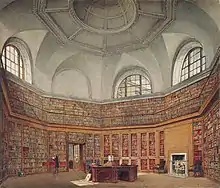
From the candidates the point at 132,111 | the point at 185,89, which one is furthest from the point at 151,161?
the point at 185,89

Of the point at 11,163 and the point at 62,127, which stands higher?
the point at 62,127

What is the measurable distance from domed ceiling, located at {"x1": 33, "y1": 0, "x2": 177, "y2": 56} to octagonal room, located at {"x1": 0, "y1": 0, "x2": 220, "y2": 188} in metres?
0.02

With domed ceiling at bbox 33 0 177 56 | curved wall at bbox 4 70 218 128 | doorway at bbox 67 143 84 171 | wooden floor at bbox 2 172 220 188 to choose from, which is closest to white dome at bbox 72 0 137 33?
domed ceiling at bbox 33 0 177 56

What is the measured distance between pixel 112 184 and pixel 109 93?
2.14m

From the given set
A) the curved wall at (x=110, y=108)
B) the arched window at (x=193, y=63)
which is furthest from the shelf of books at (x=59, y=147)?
the arched window at (x=193, y=63)

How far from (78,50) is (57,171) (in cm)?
281

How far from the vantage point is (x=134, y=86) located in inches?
288

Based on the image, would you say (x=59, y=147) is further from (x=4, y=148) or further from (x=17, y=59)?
(x=17, y=59)

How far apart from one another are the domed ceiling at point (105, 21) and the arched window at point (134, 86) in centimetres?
70

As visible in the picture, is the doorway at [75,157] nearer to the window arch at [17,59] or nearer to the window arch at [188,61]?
the window arch at [17,59]

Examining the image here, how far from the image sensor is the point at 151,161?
23.7 ft

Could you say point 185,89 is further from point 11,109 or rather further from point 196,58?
point 11,109

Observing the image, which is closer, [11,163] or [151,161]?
[11,163]

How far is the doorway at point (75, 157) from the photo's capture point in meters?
6.97
